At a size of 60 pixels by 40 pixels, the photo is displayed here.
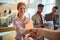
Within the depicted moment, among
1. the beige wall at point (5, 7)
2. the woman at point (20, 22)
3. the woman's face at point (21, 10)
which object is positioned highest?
the beige wall at point (5, 7)

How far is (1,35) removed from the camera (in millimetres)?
1037

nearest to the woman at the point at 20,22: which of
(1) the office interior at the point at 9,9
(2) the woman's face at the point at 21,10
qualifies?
(2) the woman's face at the point at 21,10

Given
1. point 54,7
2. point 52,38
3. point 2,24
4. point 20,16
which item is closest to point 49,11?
point 54,7

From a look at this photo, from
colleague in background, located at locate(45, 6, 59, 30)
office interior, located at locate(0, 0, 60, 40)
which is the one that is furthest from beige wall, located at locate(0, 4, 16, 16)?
colleague in background, located at locate(45, 6, 59, 30)

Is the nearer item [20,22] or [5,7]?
[20,22]

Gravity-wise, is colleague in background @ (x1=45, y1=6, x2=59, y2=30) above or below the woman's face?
below

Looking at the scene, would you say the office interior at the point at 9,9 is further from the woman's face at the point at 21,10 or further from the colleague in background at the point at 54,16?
the woman's face at the point at 21,10

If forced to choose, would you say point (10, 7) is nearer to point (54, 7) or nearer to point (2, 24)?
point (2, 24)

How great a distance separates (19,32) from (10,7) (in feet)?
1.10

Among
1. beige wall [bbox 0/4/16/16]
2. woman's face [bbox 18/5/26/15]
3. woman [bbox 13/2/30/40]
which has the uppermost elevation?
beige wall [bbox 0/4/16/16]

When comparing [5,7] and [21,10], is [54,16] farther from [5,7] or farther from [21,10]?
[5,7]

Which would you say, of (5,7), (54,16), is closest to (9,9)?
(5,7)

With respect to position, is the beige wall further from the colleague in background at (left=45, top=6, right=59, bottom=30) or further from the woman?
the colleague in background at (left=45, top=6, right=59, bottom=30)

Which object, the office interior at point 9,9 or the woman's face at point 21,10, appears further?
the office interior at point 9,9
